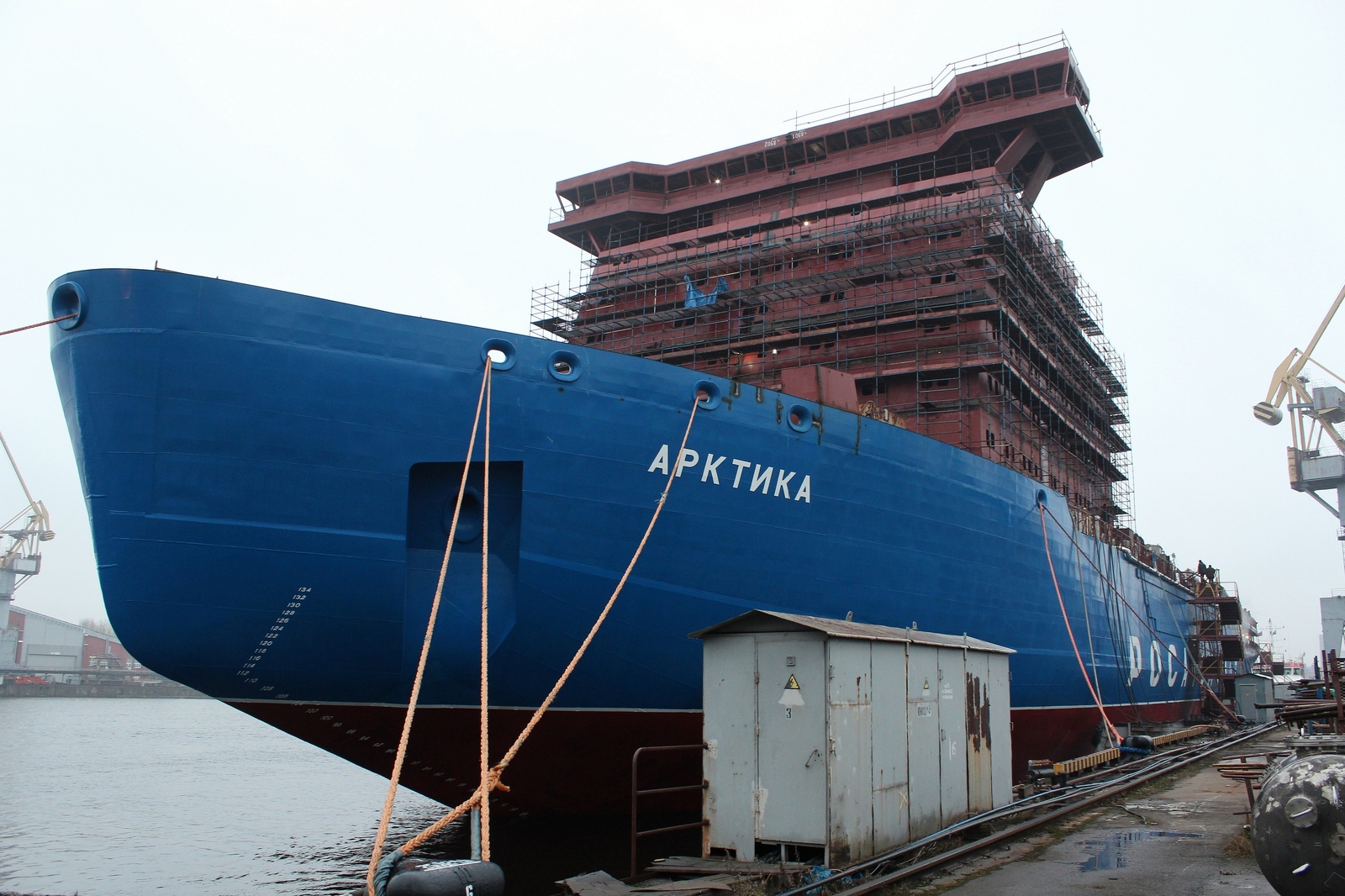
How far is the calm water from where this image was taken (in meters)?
11.8

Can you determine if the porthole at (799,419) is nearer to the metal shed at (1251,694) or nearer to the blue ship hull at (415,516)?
the blue ship hull at (415,516)

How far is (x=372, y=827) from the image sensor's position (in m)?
15.9

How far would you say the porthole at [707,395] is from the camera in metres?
11.4

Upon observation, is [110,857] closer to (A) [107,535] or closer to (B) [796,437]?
(A) [107,535]

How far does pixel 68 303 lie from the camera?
9547 mm

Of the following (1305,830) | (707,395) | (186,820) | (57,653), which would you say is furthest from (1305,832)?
(57,653)

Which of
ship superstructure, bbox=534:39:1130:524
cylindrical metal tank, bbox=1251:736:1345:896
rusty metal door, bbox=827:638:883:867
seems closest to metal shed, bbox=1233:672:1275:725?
ship superstructure, bbox=534:39:1130:524

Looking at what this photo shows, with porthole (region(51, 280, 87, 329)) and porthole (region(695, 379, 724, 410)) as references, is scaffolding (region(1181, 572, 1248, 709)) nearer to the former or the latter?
porthole (region(695, 379, 724, 410))

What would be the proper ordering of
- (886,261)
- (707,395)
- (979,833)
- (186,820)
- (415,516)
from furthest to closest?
(886,261) < (186,820) < (707,395) < (415,516) < (979,833)

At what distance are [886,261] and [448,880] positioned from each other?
1509 centimetres

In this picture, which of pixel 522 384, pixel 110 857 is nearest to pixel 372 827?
pixel 110 857

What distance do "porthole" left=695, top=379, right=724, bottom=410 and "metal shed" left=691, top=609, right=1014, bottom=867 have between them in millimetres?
3717

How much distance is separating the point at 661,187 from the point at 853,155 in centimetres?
500

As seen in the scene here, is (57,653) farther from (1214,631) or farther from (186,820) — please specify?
(1214,631)
